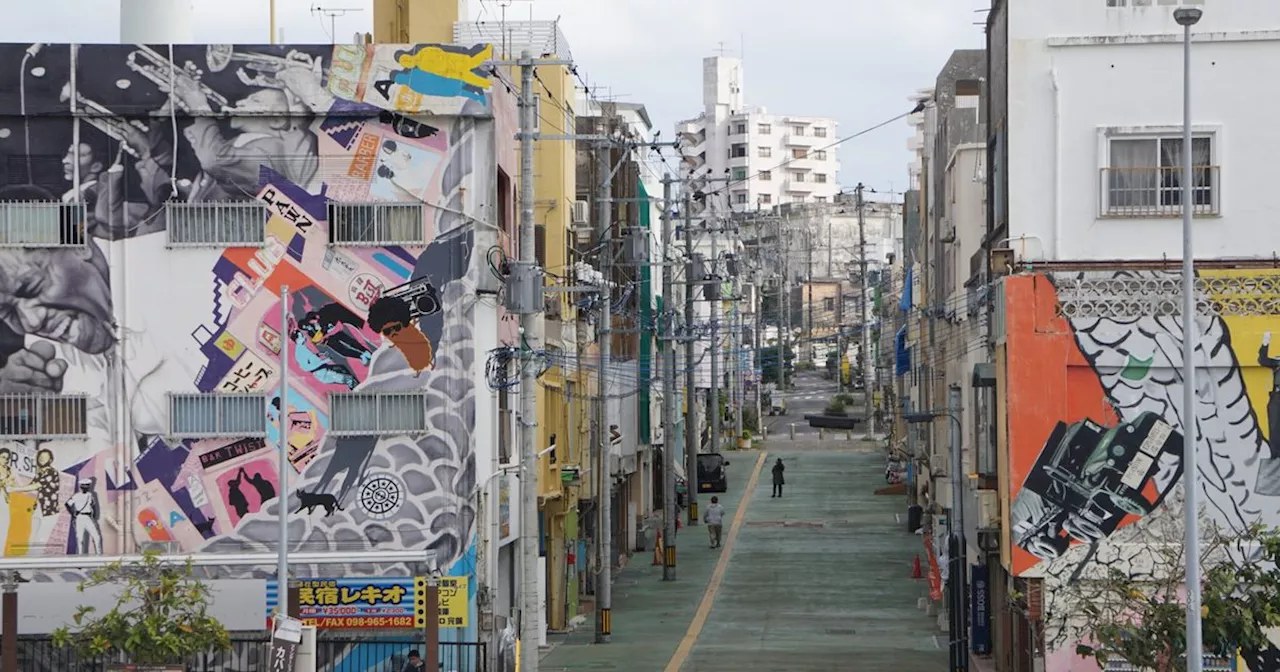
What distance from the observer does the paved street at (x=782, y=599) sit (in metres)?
37.3

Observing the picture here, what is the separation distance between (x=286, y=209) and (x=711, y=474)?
132ft

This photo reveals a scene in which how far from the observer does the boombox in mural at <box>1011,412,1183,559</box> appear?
29.9 metres

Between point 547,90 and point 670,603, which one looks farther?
point 670,603

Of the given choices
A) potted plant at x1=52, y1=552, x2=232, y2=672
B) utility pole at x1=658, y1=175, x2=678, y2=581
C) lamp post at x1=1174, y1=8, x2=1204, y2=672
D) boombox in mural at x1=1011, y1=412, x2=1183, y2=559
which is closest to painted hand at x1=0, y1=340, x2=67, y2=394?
potted plant at x1=52, y1=552, x2=232, y2=672

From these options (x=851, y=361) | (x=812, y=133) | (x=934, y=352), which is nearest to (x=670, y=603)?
(x=934, y=352)

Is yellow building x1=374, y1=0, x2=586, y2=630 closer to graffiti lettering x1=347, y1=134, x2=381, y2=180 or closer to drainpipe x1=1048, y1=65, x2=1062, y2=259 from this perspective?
graffiti lettering x1=347, y1=134, x2=381, y2=180

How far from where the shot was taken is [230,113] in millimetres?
31641

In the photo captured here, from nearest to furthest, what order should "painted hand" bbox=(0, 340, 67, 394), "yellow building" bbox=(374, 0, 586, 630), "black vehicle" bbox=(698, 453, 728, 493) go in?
"painted hand" bbox=(0, 340, 67, 394) → "yellow building" bbox=(374, 0, 586, 630) → "black vehicle" bbox=(698, 453, 728, 493)

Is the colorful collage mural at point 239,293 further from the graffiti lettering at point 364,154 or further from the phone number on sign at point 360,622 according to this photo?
the phone number on sign at point 360,622

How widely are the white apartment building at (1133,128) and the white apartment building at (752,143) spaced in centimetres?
13067

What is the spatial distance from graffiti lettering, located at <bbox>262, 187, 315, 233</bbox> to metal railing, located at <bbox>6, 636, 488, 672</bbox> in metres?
6.88

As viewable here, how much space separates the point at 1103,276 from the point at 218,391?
14.6m

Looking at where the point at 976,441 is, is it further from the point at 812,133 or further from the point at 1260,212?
the point at 812,133

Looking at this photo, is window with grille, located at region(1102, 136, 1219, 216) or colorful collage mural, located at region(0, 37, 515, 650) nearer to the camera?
window with grille, located at region(1102, 136, 1219, 216)
